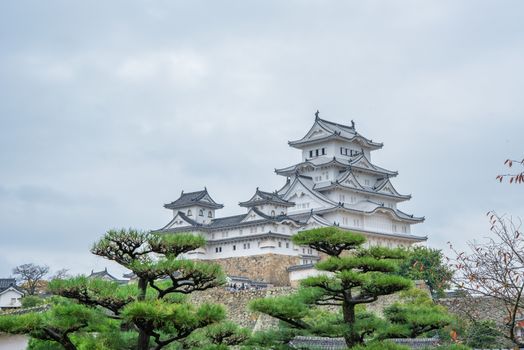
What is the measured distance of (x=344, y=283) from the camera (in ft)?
52.5

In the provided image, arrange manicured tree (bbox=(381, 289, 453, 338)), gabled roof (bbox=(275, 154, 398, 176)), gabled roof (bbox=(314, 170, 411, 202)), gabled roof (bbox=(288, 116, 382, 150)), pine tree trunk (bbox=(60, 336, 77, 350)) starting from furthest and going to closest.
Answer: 1. gabled roof (bbox=(288, 116, 382, 150))
2. gabled roof (bbox=(275, 154, 398, 176))
3. gabled roof (bbox=(314, 170, 411, 202))
4. manicured tree (bbox=(381, 289, 453, 338))
5. pine tree trunk (bbox=(60, 336, 77, 350))

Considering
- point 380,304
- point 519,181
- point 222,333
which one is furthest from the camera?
point 380,304

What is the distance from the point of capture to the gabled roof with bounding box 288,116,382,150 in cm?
5701

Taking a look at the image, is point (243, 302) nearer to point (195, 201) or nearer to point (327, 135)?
point (195, 201)

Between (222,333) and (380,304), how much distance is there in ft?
59.1

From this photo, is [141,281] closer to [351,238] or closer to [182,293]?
[182,293]

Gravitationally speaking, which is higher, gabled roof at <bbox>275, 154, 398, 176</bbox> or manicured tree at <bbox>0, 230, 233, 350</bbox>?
gabled roof at <bbox>275, 154, 398, 176</bbox>

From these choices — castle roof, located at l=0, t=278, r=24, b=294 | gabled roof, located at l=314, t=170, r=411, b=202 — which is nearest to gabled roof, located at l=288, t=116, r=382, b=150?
gabled roof, located at l=314, t=170, r=411, b=202

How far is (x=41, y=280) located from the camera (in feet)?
191

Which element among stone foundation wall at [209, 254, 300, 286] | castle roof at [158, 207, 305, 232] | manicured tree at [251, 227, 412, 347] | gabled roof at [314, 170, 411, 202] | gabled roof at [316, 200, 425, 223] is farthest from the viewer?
gabled roof at [314, 170, 411, 202]

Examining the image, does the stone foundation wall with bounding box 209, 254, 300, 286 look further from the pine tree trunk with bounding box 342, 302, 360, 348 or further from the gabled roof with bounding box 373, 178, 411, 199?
the pine tree trunk with bounding box 342, 302, 360, 348

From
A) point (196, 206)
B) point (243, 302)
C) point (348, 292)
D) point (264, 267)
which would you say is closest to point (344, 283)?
point (348, 292)

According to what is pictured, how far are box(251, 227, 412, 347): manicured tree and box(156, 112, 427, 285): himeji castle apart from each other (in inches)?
1141

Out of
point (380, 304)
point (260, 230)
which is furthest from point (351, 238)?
point (260, 230)
